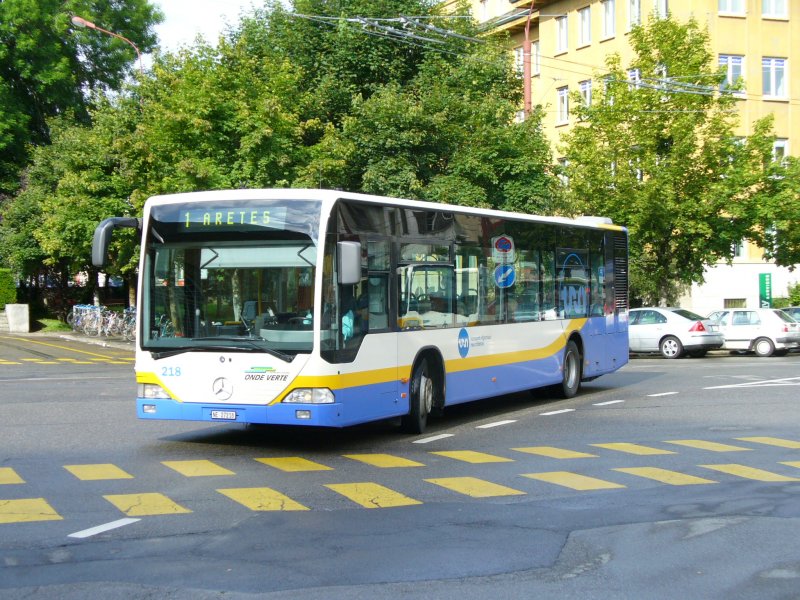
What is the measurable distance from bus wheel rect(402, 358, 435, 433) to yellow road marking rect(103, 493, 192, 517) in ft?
15.0

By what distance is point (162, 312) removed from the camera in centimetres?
1205

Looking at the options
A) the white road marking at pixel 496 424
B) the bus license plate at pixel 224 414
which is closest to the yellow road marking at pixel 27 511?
the bus license plate at pixel 224 414

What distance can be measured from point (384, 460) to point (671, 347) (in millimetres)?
21979

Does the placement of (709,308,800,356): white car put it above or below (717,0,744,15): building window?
below

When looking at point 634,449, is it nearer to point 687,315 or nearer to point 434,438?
point 434,438

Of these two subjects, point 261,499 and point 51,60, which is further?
point 51,60

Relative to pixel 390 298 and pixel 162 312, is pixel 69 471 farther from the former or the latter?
pixel 390 298

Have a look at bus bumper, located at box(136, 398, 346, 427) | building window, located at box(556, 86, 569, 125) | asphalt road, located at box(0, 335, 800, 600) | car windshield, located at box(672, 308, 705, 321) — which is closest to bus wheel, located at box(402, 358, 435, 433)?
asphalt road, located at box(0, 335, 800, 600)

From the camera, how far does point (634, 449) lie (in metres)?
12.2

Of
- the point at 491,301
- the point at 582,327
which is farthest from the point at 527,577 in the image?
the point at 582,327

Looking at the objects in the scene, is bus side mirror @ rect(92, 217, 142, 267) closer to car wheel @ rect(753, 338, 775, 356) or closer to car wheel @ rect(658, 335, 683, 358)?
car wheel @ rect(658, 335, 683, 358)

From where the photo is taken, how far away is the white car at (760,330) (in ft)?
105

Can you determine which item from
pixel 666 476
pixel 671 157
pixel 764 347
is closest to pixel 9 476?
pixel 666 476

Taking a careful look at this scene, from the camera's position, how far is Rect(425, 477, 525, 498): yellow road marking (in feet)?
31.1
